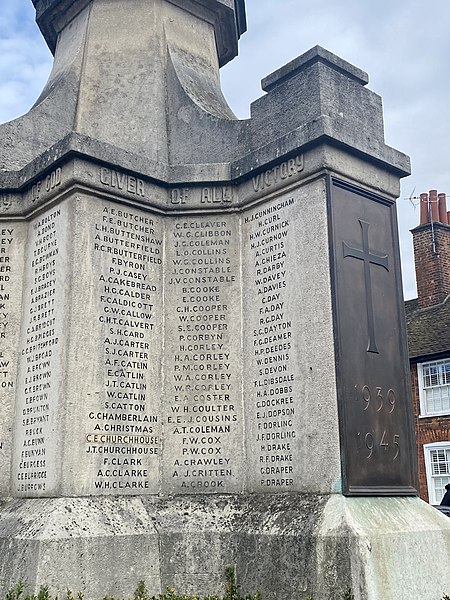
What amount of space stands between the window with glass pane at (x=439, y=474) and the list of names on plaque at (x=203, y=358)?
16957 millimetres

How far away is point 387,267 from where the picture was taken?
24.2 feet

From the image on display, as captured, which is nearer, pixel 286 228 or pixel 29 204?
pixel 286 228

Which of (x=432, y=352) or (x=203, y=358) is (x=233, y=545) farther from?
(x=432, y=352)

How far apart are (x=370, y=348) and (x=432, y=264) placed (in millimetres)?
20534

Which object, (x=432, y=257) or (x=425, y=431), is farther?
(x=432, y=257)

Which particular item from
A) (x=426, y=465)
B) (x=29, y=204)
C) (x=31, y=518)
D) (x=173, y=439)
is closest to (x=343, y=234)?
(x=173, y=439)

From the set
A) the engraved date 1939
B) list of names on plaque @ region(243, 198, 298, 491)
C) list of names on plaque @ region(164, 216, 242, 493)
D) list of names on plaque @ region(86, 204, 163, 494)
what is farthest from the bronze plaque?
list of names on plaque @ region(86, 204, 163, 494)

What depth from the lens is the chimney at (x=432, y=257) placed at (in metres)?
26.1

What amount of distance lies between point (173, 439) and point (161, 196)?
8.77 feet

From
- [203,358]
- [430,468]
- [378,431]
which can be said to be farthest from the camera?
[430,468]

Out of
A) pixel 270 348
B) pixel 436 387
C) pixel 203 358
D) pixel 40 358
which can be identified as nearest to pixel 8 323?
pixel 40 358

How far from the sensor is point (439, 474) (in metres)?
22.3

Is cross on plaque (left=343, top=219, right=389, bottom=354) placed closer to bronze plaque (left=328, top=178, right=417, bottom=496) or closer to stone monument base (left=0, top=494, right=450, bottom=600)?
bronze plaque (left=328, top=178, right=417, bottom=496)

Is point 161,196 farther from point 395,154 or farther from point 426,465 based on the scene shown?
point 426,465
